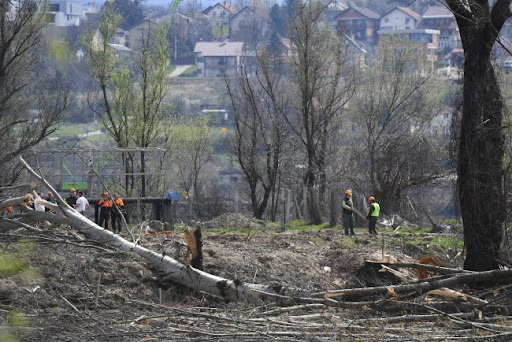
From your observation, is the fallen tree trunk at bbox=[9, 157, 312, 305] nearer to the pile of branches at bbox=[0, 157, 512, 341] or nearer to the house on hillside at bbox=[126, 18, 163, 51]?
the pile of branches at bbox=[0, 157, 512, 341]

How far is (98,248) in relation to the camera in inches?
458

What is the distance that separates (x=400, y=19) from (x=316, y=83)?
75060 mm

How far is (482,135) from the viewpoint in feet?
36.7

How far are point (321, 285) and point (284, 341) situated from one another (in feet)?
16.7

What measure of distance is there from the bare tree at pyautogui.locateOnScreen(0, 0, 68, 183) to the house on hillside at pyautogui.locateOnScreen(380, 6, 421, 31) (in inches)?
2973

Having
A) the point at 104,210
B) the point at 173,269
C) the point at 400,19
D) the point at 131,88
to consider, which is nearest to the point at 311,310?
the point at 173,269

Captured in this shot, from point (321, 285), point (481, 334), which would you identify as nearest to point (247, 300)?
point (321, 285)

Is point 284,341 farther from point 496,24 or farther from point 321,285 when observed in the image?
point 496,24

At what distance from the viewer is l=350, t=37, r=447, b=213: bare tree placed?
35.2m

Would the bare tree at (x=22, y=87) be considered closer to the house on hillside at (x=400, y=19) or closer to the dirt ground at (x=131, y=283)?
the dirt ground at (x=131, y=283)

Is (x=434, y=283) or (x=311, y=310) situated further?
(x=434, y=283)

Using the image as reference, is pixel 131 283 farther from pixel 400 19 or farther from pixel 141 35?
pixel 400 19

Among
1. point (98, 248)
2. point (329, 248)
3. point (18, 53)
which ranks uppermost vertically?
point (18, 53)

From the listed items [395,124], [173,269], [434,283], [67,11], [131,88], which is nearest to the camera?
[67,11]
